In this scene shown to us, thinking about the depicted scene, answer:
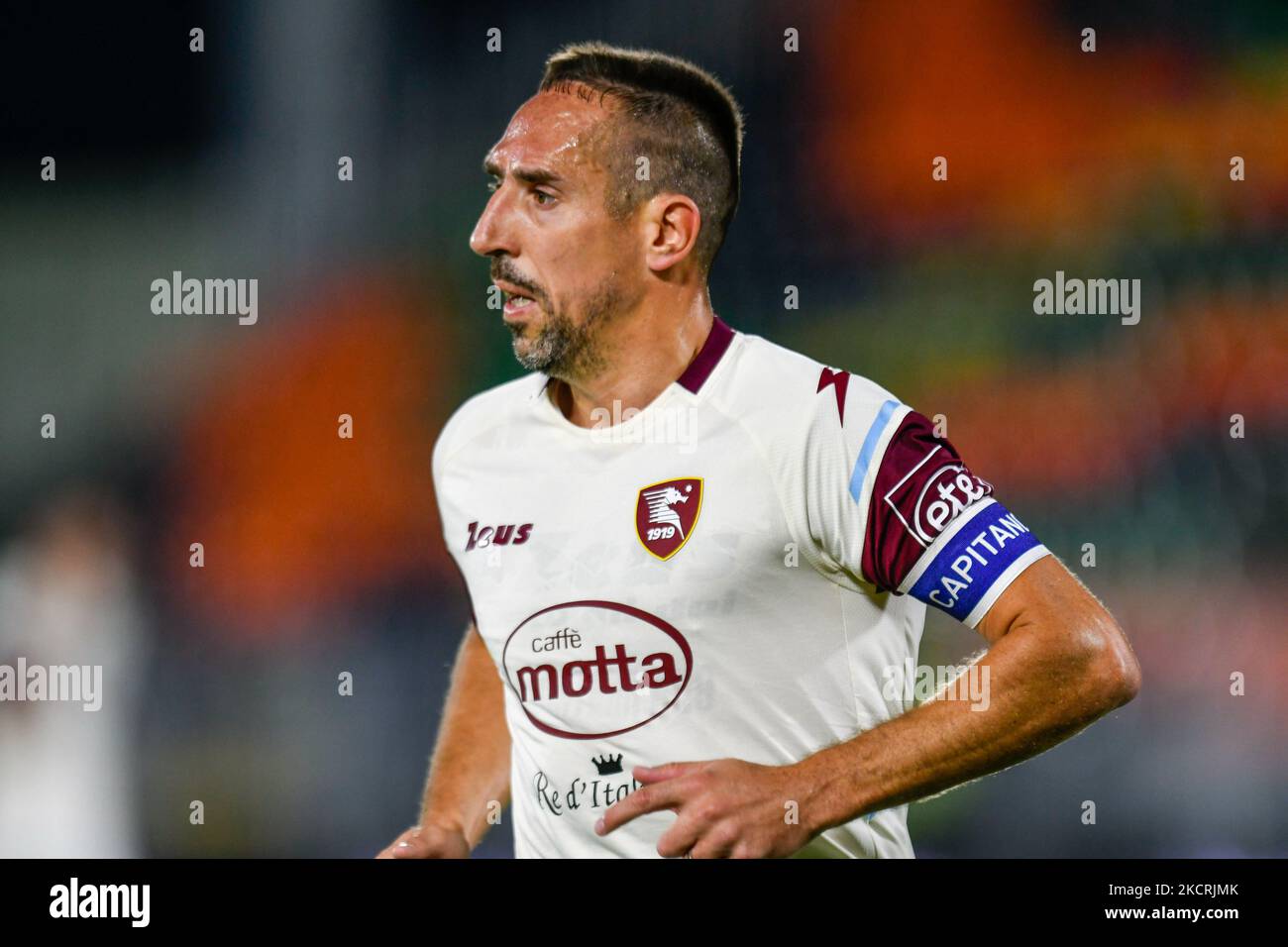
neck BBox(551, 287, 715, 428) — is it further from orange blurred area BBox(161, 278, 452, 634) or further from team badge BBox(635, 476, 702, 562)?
orange blurred area BBox(161, 278, 452, 634)

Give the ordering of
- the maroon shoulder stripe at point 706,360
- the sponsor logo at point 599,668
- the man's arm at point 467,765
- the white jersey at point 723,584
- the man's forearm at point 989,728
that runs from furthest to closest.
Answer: the man's arm at point 467,765 → the maroon shoulder stripe at point 706,360 → the sponsor logo at point 599,668 → the white jersey at point 723,584 → the man's forearm at point 989,728

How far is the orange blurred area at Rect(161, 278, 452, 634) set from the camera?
11.1 feet

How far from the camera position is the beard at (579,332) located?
2779mm

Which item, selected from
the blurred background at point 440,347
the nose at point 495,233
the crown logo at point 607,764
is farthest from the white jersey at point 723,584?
the blurred background at point 440,347

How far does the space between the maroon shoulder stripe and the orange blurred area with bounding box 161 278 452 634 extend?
901 mm

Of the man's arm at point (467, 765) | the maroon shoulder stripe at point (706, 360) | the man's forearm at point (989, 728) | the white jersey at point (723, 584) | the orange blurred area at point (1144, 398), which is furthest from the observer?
the orange blurred area at point (1144, 398)

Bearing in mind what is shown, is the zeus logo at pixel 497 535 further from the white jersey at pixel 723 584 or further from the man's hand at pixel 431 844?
the man's hand at pixel 431 844

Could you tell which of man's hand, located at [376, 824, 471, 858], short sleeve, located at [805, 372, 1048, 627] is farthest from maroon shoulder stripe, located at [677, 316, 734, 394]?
man's hand, located at [376, 824, 471, 858]

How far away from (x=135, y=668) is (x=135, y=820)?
0.40m

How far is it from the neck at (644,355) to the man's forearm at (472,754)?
691mm

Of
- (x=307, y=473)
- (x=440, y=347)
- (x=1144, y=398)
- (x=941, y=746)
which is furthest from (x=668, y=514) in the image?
(x=1144, y=398)

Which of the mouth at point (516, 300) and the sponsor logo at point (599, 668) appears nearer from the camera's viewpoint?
the sponsor logo at point (599, 668)

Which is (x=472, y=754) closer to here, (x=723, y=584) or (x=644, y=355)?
(x=723, y=584)

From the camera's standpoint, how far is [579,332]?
279 centimetres
